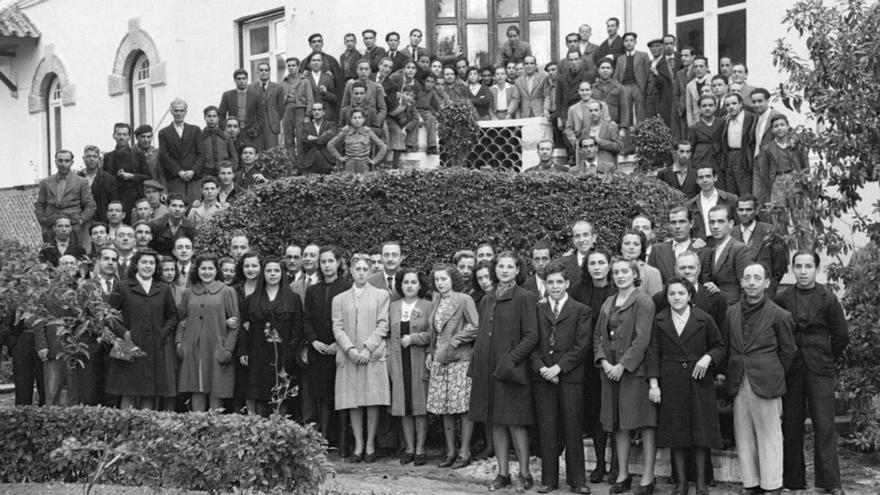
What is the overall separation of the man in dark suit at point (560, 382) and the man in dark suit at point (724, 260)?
143 cm

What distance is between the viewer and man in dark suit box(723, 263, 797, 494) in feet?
33.2

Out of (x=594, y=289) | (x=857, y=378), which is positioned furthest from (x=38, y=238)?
(x=857, y=378)

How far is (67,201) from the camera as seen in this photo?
15.9m

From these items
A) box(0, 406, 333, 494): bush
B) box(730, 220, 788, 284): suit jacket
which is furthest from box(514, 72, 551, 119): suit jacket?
box(0, 406, 333, 494): bush

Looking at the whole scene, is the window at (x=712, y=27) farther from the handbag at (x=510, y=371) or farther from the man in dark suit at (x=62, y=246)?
the handbag at (x=510, y=371)

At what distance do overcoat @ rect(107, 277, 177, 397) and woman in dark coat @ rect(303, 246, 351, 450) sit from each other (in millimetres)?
1357

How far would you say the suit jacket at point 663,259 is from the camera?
11695mm

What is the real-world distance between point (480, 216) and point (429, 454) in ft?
11.2

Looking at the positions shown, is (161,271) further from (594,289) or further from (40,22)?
(40,22)

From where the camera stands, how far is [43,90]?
27.1m

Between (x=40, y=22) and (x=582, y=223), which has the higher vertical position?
(x=40, y=22)

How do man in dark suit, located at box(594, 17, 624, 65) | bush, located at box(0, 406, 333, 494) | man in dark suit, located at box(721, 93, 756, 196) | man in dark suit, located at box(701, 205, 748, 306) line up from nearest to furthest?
bush, located at box(0, 406, 333, 494)
man in dark suit, located at box(701, 205, 748, 306)
man in dark suit, located at box(721, 93, 756, 196)
man in dark suit, located at box(594, 17, 624, 65)

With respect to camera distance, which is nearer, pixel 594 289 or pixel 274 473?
pixel 274 473

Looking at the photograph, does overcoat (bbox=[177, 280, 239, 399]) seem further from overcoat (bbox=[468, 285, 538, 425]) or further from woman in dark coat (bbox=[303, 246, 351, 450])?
overcoat (bbox=[468, 285, 538, 425])
